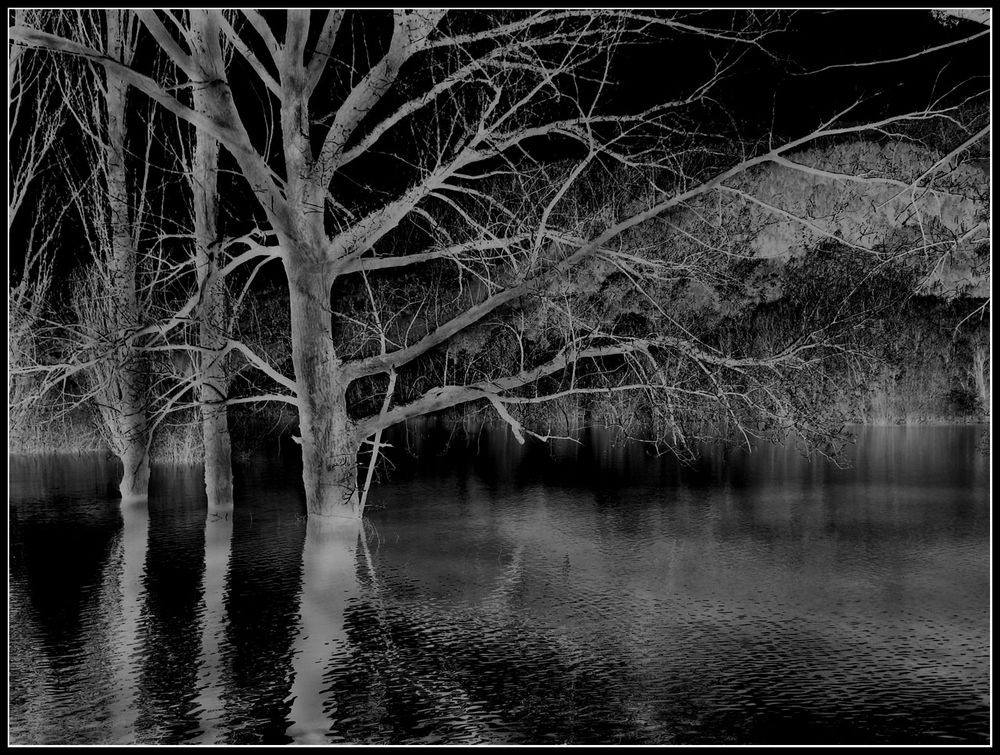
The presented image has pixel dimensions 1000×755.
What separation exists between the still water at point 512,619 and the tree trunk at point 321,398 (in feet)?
1.77

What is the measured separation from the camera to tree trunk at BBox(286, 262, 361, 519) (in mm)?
11836

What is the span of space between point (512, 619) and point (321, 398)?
13.0ft

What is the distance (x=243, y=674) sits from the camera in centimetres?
760

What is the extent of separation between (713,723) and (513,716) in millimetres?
1199

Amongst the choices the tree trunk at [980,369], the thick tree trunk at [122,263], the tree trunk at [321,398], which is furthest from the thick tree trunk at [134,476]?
the tree trunk at [980,369]

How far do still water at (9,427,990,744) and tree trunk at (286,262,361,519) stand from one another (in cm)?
54

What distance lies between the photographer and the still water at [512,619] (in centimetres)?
657

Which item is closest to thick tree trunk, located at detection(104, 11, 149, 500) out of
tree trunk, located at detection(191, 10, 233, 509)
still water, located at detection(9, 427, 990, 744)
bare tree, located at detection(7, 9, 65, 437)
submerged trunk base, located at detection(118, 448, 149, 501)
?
submerged trunk base, located at detection(118, 448, 149, 501)

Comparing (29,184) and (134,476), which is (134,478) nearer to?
(134,476)

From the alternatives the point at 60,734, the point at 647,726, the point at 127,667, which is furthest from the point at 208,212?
the point at 647,726

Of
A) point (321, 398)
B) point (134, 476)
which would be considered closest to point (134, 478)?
point (134, 476)

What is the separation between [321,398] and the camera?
11.9m

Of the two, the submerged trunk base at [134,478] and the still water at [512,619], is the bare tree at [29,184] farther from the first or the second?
the still water at [512,619]

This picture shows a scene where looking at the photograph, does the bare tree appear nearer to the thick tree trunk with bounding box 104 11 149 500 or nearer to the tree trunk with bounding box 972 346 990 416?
the thick tree trunk with bounding box 104 11 149 500
